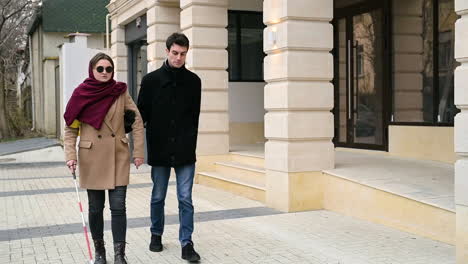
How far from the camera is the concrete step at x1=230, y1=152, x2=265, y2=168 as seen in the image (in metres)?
10.6

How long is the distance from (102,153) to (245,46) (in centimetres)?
978

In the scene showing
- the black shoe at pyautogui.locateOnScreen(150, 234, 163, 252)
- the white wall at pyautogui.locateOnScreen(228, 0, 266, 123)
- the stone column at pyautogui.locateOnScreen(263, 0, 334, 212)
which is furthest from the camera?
the white wall at pyautogui.locateOnScreen(228, 0, 266, 123)

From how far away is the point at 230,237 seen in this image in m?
6.86

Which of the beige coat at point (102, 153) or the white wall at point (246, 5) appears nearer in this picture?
the beige coat at point (102, 153)

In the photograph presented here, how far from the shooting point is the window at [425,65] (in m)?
Result: 9.66

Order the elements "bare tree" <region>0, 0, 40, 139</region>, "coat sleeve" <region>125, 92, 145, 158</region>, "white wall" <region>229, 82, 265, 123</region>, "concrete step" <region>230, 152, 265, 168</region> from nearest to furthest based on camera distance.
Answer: "coat sleeve" <region>125, 92, 145, 158</region>
"concrete step" <region>230, 152, 265, 168</region>
"white wall" <region>229, 82, 265, 123</region>
"bare tree" <region>0, 0, 40, 139</region>

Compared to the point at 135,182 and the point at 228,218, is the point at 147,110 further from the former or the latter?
the point at 135,182

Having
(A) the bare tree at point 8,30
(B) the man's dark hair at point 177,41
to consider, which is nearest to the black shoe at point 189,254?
(B) the man's dark hair at point 177,41

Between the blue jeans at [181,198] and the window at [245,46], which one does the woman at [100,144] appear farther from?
the window at [245,46]

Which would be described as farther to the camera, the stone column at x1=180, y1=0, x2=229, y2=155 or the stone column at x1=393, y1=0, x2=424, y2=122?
the stone column at x1=180, y1=0, x2=229, y2=155

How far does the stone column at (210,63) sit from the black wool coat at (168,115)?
5.64m

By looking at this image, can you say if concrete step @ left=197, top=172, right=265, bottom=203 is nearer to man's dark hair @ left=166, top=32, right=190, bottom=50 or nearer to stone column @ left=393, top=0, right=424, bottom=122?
stone column @ left=393, top=0, right=424, bottom=122


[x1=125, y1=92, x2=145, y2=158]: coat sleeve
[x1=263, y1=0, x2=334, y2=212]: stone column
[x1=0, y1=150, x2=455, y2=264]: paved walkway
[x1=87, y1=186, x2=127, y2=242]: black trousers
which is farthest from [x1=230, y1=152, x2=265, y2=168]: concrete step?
[x1=87, y1=186, x2=127, y2=242]: black trousers

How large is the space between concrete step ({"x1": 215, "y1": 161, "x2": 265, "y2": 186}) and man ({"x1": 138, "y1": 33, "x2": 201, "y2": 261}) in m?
3.75
